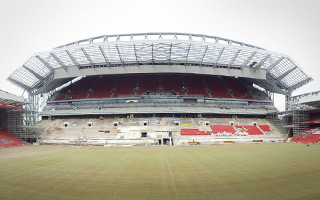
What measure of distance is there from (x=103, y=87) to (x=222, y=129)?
37347mm

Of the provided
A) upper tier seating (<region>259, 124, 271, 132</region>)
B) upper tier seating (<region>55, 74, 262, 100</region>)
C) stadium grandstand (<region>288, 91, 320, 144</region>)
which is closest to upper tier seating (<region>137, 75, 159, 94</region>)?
upper tier seating (<region>55, 74, 262, 100</region>)

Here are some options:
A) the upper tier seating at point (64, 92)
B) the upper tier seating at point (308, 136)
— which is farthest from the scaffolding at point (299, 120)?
the upper tier seating at point (64, 92)

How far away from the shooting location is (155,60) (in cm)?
4922

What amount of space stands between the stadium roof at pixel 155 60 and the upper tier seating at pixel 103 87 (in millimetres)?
9525

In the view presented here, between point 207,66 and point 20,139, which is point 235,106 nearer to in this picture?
point 207,66

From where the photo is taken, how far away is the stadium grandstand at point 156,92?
43.3 metres

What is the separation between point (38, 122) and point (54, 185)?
51966 mm

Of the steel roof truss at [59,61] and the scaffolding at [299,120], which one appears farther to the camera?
the scaffolding at [299,120]

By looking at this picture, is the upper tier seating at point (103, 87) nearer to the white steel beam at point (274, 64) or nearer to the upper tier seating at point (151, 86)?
the upper tier seating at point (151, 86)

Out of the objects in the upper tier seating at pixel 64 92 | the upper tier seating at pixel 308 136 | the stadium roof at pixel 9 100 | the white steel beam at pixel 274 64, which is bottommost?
the upper tier seating at pixel 308 136

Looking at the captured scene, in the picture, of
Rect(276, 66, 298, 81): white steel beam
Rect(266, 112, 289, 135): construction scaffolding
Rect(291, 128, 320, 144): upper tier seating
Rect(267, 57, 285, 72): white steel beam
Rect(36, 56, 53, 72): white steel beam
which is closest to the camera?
Rect(291, 128, 320, 144): upper tier seating

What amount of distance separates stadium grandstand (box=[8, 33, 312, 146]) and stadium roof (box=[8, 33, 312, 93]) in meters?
0.21

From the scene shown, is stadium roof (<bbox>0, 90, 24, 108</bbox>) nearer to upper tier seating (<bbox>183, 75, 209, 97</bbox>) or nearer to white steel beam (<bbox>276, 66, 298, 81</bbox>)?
upper tier seating (<bbox>183, 75, 209, 97</bbox>)

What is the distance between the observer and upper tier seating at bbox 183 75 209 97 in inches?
2297
